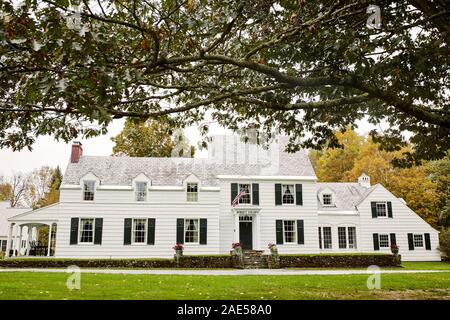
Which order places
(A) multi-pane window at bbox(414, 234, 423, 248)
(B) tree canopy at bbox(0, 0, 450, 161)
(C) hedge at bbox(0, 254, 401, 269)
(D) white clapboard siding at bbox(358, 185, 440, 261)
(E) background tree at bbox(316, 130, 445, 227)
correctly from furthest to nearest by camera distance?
(E) background tree at bbox(316, 130, 445, 227) → (A) multi-pane window at bbox(414, 234, 423, 248) → (D) white clapboard siding at bbox(358, 185, 440, 261) → (C) hedge at bbox(0, 254, 401, 269) → (B) tree canopy at bbox(0, 0, 450, 161)

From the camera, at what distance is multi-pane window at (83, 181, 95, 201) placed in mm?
27375

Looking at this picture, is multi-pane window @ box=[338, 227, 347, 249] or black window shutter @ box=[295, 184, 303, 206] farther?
multi-pane window @ box=[338, 227, 347, 249]

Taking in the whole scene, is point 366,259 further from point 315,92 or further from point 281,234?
point 315,92

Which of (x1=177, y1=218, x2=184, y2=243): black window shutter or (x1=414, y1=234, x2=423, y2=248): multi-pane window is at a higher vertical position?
(x1=177, y1=218, x2=184, y2=243): black window shutter

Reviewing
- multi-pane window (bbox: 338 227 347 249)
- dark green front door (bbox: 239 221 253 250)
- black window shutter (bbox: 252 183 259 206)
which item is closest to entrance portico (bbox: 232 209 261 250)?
dark green front door (bbox: 239 221 253 250)

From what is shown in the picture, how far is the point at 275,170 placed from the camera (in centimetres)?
2966

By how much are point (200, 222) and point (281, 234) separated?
18.4 ft

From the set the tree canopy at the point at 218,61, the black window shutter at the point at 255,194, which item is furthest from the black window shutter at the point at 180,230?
the tree canopy at the point at 218,61

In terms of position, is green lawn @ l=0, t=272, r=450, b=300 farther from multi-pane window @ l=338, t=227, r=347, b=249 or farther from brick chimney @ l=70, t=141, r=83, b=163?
multi-pane window @ l=338, t=227, r=347, b=249

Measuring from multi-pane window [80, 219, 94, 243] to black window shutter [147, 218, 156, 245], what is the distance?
3.54 m

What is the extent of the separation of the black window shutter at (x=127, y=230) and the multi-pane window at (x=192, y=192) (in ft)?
13.4

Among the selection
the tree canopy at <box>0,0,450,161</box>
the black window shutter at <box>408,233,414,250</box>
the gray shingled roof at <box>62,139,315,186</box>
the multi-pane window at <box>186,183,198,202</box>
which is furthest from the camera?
the black window shutter at <box>408,233,414,250</box>

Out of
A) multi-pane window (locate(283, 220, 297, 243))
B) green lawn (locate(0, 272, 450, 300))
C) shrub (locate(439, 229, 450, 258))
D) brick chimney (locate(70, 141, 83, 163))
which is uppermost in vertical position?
brick chimney (locate(70, 141, 83, 163))
